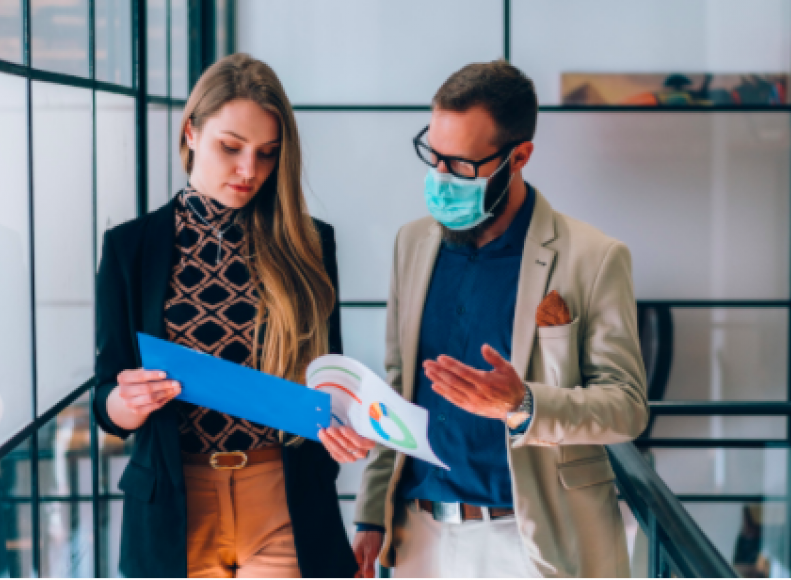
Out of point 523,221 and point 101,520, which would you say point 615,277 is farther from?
point 101,520

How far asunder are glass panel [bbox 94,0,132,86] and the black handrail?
1.75 meters

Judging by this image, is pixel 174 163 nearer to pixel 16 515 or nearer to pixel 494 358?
pixel 16 515

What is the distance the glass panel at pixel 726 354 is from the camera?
3521 mm

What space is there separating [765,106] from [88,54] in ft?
10.4

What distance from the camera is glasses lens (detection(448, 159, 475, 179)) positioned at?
52.7 inches

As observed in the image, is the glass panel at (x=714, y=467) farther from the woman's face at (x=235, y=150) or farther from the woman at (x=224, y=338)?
the woman's face at (x=235, y=150)

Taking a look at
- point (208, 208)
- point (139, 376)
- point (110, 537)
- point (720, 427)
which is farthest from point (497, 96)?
point (720, 427)

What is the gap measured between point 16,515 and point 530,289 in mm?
1201

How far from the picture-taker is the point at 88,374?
188cm

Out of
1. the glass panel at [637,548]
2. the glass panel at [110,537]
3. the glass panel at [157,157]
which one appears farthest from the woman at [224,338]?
the glass panel at [157,157]

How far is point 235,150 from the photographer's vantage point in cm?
128

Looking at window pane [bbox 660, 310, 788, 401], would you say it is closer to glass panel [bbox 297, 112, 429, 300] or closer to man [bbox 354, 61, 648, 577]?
glass panel [bbox 297, 112, 429, 300]

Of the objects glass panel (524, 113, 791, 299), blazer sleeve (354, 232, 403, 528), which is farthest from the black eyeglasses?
glass panel (524, 113, 791, 299)

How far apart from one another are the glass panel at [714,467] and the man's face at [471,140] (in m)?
2.69
